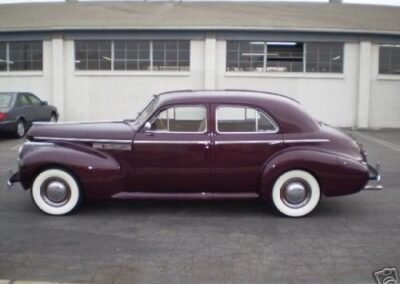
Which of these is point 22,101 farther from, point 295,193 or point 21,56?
point 295,193

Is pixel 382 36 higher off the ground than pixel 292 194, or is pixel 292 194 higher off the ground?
pixel 382 36

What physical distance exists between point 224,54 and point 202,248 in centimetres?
1450

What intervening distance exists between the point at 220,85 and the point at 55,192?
13197 millimetres

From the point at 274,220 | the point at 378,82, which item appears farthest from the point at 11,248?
the point at 378,82

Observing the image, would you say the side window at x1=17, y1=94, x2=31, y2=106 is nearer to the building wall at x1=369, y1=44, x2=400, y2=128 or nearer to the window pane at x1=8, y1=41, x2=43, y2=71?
the window pane at x1=8, y1=41, x2=43, y2=71

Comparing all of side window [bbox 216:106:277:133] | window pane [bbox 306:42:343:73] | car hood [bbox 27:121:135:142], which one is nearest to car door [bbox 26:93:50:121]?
window pane [bbox 306:42:343:73]

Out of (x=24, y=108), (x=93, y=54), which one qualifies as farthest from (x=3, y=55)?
(x=24, y=108)

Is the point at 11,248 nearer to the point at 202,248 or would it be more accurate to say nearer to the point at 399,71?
the point at 202,248

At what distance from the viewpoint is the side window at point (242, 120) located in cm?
709

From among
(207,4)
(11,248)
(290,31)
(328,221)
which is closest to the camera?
(11,248)

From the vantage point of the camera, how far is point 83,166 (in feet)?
22.7

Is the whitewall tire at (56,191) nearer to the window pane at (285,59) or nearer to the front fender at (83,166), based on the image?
the front fender at (83,166)

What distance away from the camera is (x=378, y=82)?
19766 millimetres

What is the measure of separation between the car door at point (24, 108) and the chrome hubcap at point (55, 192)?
9.08m
